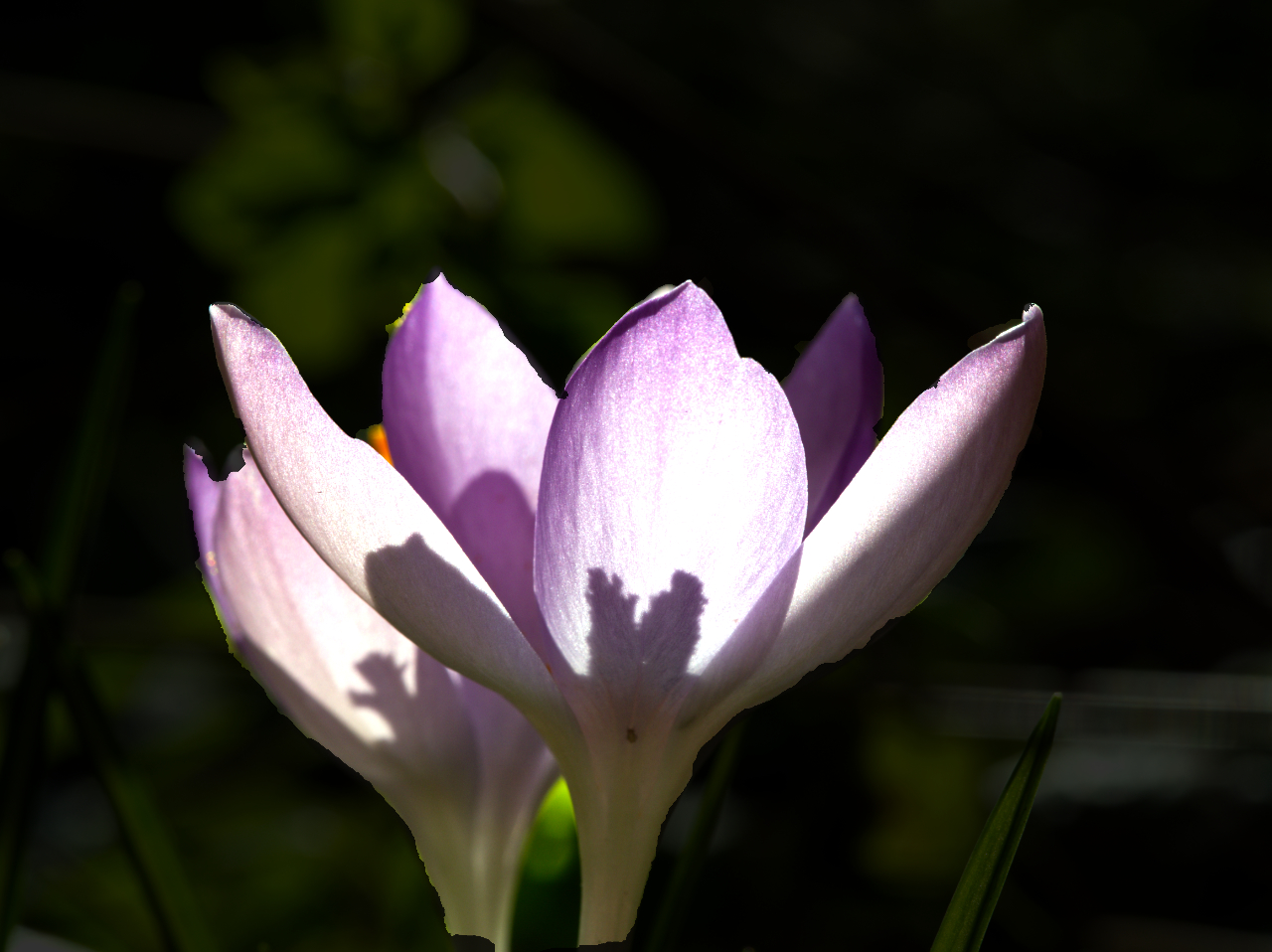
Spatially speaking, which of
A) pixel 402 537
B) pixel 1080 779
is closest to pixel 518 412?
pixel 402 537

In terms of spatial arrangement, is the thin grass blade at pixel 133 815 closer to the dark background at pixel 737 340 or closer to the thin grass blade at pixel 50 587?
the thin grass blade at pixel 50 587

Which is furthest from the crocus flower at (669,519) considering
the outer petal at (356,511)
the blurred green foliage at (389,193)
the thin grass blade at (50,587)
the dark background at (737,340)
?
the blurred green foliage at (389,193)

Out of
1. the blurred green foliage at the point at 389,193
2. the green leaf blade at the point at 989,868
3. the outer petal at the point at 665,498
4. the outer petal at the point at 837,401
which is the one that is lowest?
the green leaf blade at the point at 989,868

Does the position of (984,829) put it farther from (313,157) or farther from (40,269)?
(40,269)

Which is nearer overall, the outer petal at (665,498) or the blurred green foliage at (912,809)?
the outer petal at (665,498)

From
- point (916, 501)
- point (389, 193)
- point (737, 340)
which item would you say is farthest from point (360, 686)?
point (737, 340)
